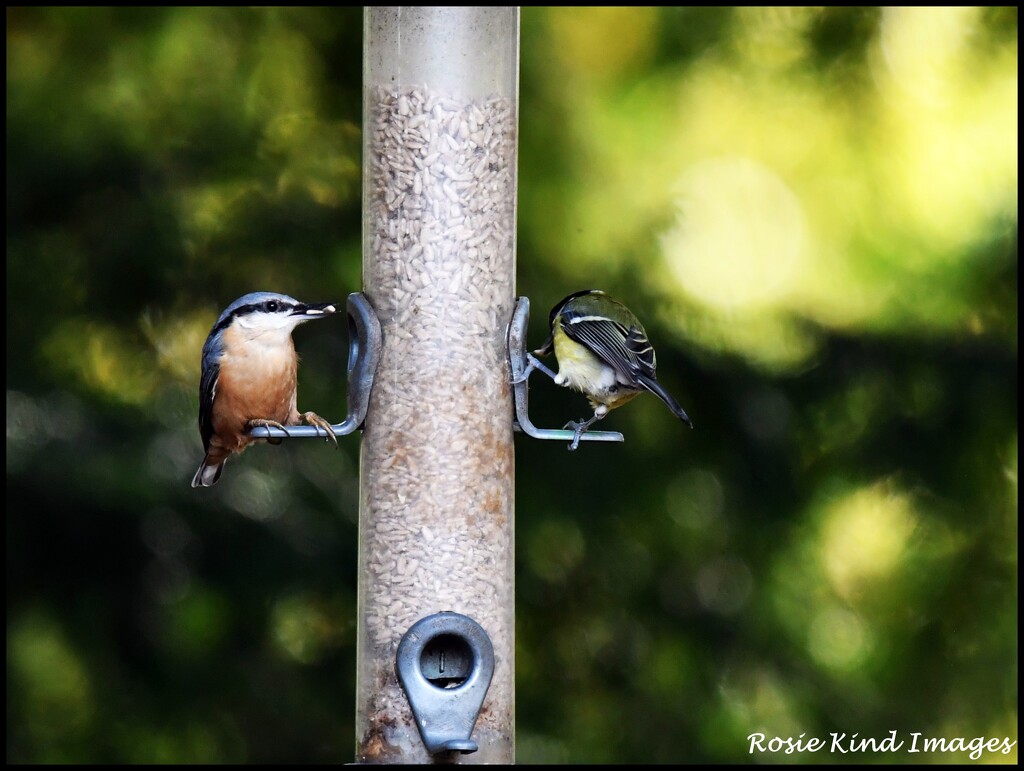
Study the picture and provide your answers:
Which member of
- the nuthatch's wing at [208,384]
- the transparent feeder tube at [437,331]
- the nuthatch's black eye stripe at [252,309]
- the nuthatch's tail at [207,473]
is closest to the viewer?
the transparent feeder tube at [437,331]

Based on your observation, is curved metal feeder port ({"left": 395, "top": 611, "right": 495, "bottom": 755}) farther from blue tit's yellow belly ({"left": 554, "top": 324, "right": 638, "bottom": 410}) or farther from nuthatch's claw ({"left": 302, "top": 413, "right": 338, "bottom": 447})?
blue tit's yellow belly ({"left": 554, "top": 324, "right": 638, "bottom": 410})

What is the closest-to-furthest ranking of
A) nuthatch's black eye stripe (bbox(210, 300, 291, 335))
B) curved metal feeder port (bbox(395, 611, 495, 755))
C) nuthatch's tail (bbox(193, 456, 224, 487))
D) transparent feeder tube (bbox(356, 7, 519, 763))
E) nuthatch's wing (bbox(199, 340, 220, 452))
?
curved metal feeder port (bbox(395, 611, 495, 755)) → transparent feeder tube (bbox(356, 7, 519, 763)) → nuthatch's black eye stripe (bbox(210, 300, 291, 335)) → nuthatch's wing (bbox(199, 340, 220, 452)) → nuthatch's tail (bbox(193, 456, 224, 487))

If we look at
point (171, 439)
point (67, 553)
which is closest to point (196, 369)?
point (171, 439)

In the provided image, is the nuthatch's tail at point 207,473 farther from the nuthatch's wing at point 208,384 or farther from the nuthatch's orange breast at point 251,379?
the nuthatch's orange breast at point 251,379

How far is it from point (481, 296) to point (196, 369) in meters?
2.33

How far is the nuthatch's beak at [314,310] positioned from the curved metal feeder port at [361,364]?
0.26ft

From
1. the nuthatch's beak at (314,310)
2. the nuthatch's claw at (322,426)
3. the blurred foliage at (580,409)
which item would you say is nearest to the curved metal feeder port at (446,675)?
the nuthatch's claw at (322,426)

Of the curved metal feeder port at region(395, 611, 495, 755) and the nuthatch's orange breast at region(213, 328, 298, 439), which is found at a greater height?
the nuthatch's orange breast at region(213, 328, 298, 439)

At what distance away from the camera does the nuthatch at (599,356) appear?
4.92 meters

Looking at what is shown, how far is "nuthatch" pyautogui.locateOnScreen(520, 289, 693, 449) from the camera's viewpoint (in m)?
4.92

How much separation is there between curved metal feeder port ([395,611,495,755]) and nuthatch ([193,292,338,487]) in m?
1.01

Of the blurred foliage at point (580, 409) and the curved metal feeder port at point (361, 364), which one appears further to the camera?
the blurred foliage at point (580, 409)

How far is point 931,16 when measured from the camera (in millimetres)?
6371

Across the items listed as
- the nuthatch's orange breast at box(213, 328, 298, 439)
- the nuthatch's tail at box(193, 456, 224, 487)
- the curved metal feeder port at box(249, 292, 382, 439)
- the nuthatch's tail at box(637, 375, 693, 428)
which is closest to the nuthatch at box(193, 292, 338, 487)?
the nuthatch's orange breast at box(213, 328, 298, 439)
